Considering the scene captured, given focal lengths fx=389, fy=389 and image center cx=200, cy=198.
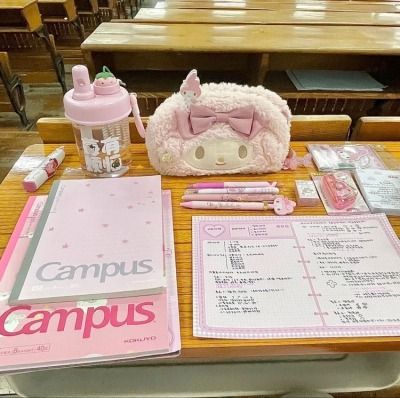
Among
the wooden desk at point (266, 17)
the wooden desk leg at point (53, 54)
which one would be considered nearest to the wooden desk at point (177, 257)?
the wooden desk at point (266, 17)

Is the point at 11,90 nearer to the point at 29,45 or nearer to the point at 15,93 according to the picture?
the point at 15,93

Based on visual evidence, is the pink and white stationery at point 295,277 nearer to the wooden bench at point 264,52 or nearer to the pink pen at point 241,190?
the pink pen at point 241,190

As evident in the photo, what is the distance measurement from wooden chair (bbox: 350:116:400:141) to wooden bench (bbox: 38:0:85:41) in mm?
2753

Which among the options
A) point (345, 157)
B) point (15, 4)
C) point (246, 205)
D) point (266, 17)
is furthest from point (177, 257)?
point (15, 4)

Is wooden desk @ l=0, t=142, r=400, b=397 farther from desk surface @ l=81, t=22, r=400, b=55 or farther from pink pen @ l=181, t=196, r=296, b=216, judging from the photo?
desk surface @ l=81, t=22, r=400, b=55

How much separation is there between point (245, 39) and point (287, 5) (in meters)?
1.02

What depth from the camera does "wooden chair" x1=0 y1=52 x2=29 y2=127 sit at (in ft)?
7.31

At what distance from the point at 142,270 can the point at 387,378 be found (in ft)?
1.70

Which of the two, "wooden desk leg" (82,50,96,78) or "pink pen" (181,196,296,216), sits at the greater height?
"pink pen" (181,196,296,216)

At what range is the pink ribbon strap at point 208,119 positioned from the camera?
0.68m

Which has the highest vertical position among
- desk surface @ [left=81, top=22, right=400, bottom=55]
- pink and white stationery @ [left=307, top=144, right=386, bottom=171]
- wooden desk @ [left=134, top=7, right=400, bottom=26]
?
pink and white stationery @ [left=307, top=144, right=386, bottom=171]

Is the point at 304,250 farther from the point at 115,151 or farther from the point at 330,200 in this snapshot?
the point at 115,151

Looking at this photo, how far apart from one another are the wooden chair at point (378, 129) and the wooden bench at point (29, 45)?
2421 mm

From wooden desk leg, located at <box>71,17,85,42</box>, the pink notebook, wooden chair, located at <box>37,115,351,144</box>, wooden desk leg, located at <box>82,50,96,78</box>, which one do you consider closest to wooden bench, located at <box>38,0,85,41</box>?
wooden desk leg, located at <box>71,17,85,42</box>
